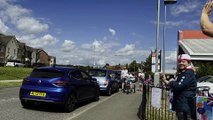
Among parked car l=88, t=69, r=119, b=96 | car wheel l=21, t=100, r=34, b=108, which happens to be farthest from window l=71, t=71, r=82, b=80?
parked car l=88, t=69, r=119, b=96

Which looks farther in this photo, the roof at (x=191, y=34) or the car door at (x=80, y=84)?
the roof at (x=191, y=34)

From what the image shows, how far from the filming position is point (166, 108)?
380 inches

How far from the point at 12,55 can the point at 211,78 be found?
79.6m

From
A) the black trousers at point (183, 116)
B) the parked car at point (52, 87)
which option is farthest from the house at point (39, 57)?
the black trousers at point (183, 116)

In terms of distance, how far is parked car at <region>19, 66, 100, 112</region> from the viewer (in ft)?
37.6

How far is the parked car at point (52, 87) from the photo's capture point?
11.5 m

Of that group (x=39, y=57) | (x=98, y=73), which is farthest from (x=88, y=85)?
(x=39, y=57)

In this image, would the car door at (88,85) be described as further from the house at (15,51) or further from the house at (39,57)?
the house at (39,57)

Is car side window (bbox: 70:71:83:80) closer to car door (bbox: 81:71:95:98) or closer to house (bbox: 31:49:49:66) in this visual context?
car door (bbox: 81:71:95:98)

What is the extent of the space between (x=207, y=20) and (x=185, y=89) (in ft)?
9.65

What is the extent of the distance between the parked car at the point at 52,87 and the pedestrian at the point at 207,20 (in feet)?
29.2

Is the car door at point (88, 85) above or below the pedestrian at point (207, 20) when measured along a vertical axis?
below

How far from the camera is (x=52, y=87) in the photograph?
1156 centimetres

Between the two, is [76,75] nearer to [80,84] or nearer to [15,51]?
[80,84]
